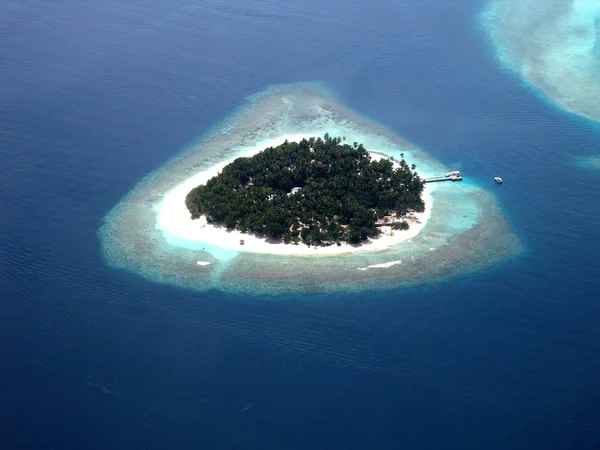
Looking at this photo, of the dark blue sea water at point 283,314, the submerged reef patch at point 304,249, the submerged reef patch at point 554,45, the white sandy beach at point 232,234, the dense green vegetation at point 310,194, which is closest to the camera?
the dark blue sea water at point 283,314

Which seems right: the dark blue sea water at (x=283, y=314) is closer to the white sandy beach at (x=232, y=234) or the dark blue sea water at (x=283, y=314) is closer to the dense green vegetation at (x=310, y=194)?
the white sandy beach at (x=232, y=234)

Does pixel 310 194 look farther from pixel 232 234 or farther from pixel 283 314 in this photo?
pixel 283 314

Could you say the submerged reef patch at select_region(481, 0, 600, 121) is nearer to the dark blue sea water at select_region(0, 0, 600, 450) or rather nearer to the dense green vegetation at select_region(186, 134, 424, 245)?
the dark blue sea water at select_region(0, 0, 600, 450)

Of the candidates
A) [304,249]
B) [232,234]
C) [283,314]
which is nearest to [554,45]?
[304,249]

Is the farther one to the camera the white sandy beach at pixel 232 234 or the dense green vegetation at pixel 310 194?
the dense green vegetation at pixel 310 194

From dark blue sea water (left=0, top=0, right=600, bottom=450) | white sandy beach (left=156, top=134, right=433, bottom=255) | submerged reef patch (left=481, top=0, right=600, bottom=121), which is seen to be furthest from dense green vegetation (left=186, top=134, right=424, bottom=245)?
submerged reef patch (left=481, top=0, right=600, bottom=121)

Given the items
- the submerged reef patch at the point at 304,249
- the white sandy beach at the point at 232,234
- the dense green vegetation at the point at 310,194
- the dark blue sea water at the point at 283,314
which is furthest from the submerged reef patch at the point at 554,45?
the white sandy beach at the point at 232,234

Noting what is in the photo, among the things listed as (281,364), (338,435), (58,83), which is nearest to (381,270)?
(281,364)

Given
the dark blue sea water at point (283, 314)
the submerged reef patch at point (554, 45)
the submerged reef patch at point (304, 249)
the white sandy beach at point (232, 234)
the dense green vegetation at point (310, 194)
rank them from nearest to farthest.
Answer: the dark blue sea water at point (283, 314)
the submerged reef patch at point (304, 249)
the white sandy beach at point (232, 234)
the dense green vegetation at point (310, 194)
the submerged reef patch at point (554, 45)
